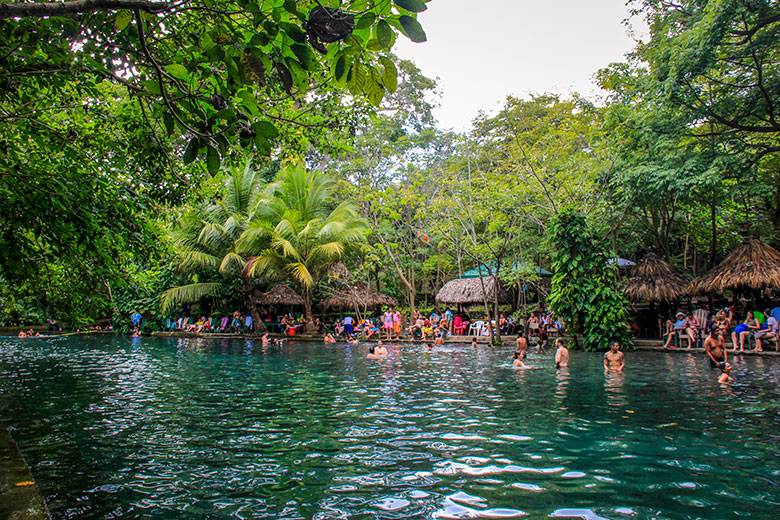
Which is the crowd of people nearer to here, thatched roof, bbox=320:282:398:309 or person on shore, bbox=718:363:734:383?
person on shore, bbox=718:363:734:383

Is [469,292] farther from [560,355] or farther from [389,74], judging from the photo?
[389,74]

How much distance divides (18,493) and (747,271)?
58.2 ft

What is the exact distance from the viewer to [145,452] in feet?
17.1

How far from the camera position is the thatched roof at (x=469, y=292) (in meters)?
22.7

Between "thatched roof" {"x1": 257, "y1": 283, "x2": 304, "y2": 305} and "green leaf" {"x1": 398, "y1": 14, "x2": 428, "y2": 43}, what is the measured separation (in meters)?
24.7

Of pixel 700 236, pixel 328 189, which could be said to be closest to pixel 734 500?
pixel 700 236

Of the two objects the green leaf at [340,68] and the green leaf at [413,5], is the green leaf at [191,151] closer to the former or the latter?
the green leaf at [340,68]

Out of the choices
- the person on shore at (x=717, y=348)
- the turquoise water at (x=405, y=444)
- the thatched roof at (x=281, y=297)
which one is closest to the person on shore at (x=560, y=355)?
the turquoise water at (x=405, y=444)

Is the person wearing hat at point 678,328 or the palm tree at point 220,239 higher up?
the palm tree at point 220,239

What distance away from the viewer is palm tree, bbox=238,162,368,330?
22297mm

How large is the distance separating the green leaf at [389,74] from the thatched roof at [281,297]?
24.6 meters

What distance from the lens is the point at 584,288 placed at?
1623 cm

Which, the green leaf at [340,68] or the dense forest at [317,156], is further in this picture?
the dense forest at [317,156]

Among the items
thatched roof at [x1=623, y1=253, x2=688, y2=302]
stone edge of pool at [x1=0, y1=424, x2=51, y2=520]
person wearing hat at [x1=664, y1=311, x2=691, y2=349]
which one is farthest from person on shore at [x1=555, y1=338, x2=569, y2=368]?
stone edge of pool at [x1=0, y1=424, x2=51, y2=520]
